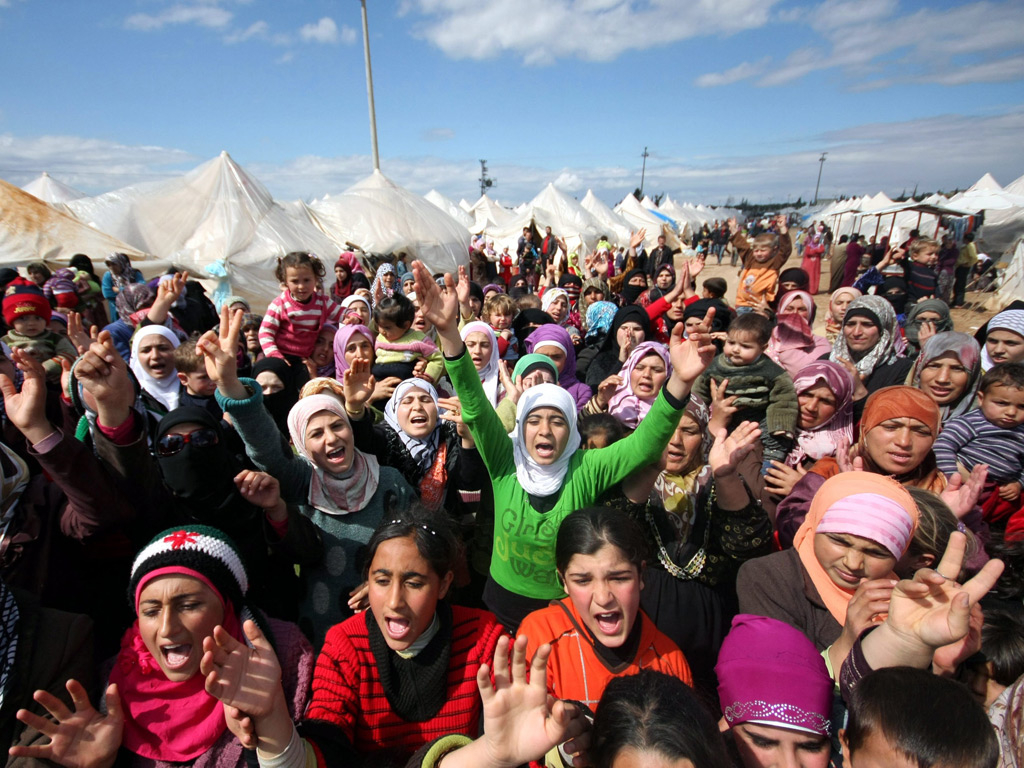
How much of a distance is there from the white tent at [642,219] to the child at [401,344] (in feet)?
108

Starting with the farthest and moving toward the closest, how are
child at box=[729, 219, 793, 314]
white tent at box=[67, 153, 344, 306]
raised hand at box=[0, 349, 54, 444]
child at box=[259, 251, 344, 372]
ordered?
white tent at box=[67, 153, 344, 306]
child at box=[729, 219, 793, 314]
child at box=[259, 251, 344, 372]
raised hand at box=[0, 349, 54, 444]

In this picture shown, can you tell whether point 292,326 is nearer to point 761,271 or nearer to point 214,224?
point 761,271

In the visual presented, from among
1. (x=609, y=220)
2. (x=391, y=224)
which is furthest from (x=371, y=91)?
(x=609, y=220)

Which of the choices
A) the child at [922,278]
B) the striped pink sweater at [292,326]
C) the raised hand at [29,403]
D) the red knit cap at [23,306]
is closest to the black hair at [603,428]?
the raised hand at [29,403]

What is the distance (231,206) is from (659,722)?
16409 mm

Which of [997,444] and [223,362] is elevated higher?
[223,362]

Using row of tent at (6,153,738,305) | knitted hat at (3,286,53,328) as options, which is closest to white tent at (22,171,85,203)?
row of tent at (6,153,738,305)

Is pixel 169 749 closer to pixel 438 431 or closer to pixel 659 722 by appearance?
pixel 659 722

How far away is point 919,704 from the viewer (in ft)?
4.40

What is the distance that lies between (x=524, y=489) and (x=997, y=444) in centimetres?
273

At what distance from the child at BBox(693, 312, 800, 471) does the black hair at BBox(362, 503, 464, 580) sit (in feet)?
7.41

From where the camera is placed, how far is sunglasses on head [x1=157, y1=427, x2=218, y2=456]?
2.44 m

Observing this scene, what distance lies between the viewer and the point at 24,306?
15.5 feet

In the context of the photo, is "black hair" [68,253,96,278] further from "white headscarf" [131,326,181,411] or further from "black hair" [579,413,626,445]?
"black hair" [579,413,626,445]
